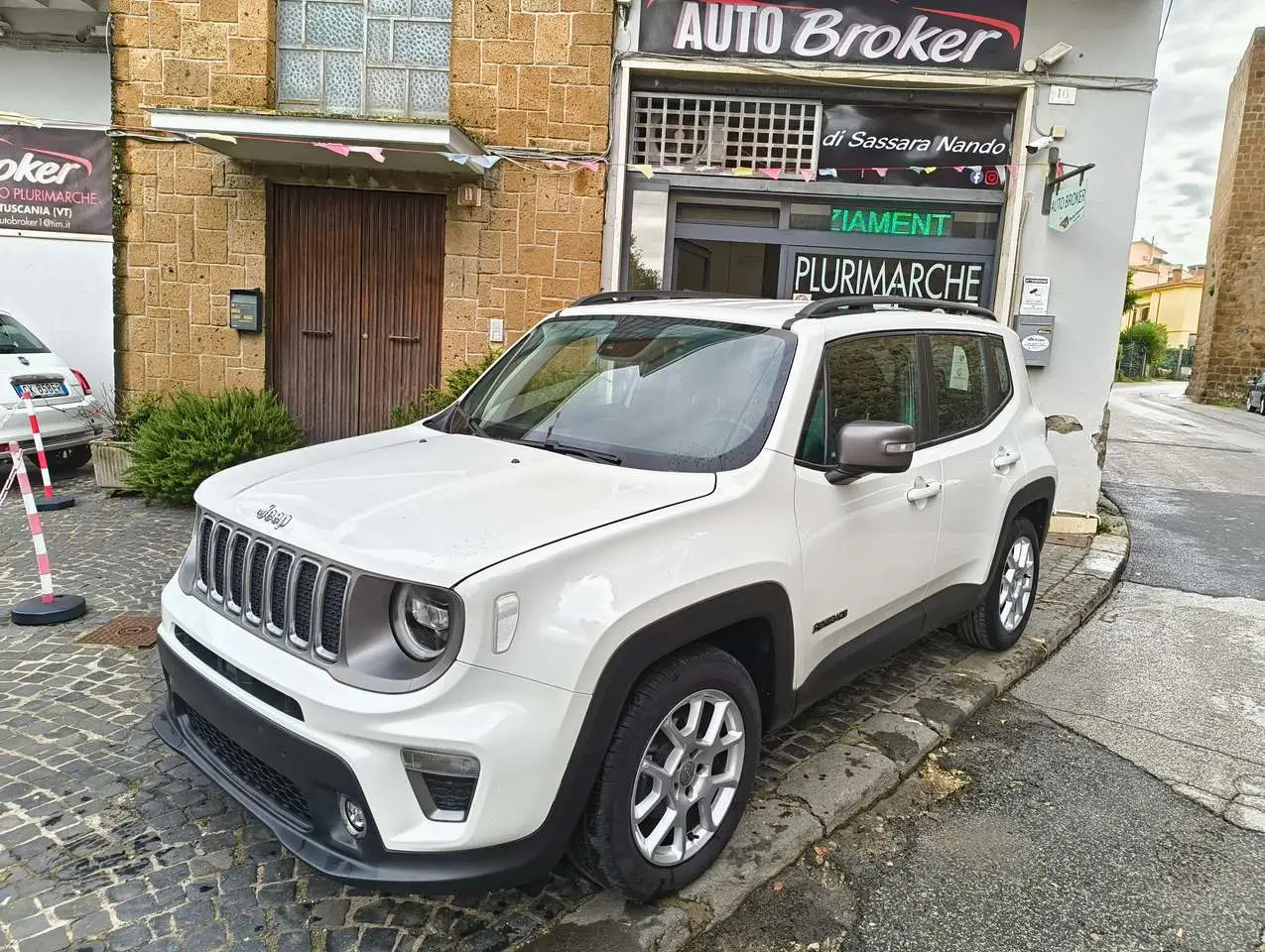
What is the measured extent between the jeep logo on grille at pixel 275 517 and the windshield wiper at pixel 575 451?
0.97 m

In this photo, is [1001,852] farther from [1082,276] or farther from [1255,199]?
[1255,199]

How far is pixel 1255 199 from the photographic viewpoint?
1077 inches

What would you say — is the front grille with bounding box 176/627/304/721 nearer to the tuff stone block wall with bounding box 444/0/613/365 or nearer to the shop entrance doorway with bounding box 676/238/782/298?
the tuff stone block wall with bounding box 444/0/613/365

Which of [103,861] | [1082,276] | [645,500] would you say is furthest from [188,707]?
[1082,276]

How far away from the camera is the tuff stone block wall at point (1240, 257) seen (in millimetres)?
27203

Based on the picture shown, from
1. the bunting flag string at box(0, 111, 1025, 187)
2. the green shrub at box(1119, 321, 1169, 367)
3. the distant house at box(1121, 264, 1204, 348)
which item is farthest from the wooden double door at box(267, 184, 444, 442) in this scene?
the distant house at box(1121, 264, 1204, 348)

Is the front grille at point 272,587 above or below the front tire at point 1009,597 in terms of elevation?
above

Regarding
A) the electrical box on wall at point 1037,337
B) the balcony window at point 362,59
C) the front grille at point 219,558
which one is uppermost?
the balcony window at point 362,59

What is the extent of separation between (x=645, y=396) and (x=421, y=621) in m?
1.40

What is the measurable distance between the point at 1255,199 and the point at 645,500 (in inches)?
1259

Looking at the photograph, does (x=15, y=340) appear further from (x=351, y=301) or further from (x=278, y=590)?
(x=278, y=590)

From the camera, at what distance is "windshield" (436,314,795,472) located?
126 inches

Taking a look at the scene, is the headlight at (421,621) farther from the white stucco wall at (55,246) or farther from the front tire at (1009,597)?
the white stucco wall at (55,246)

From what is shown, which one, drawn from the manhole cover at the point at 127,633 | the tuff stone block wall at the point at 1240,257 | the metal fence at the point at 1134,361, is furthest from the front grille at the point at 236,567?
the metal fence at the point at 1134,361
